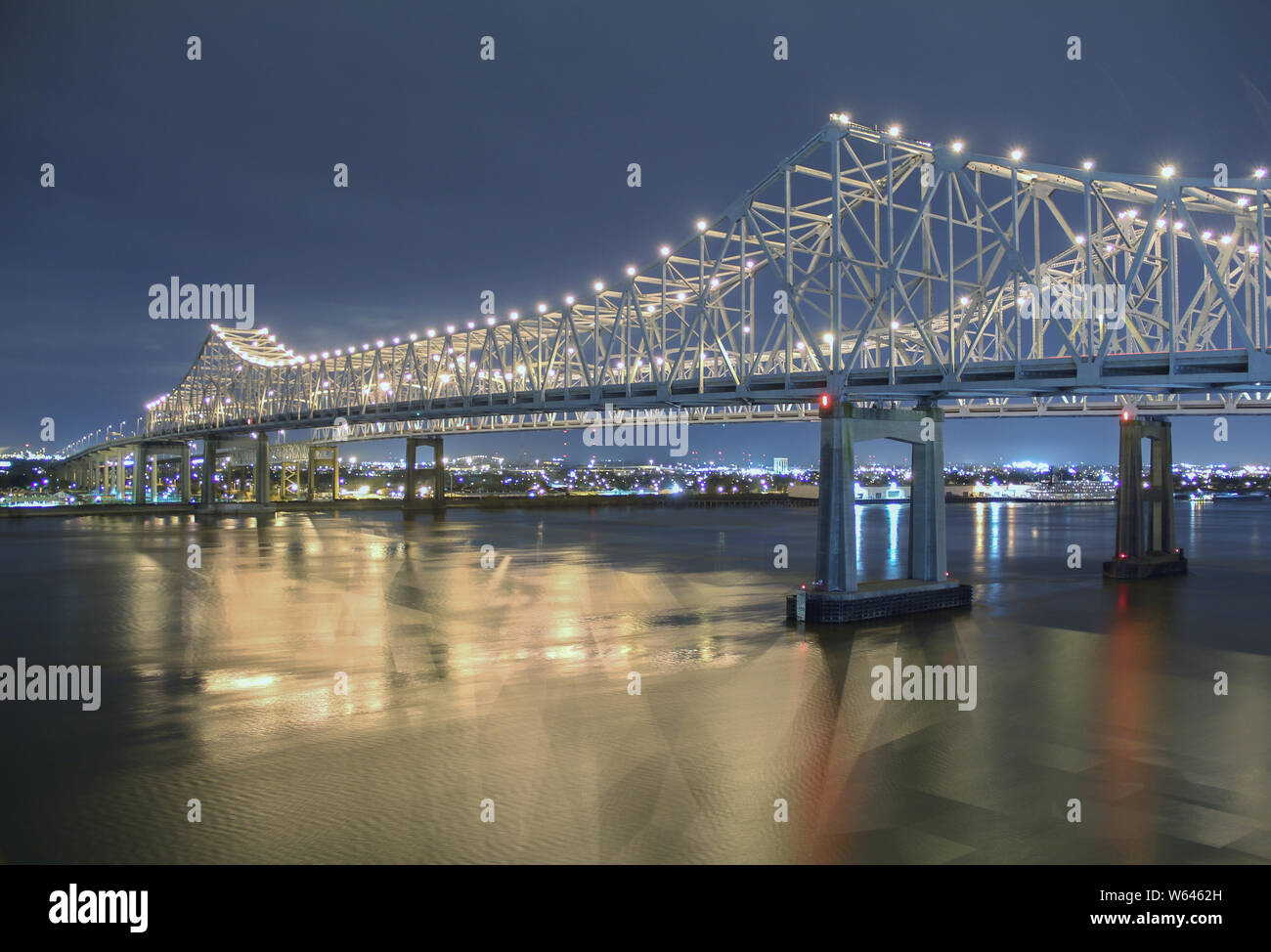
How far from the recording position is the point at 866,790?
37.2ft

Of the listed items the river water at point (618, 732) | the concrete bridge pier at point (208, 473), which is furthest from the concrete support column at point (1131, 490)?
the concrete bridge pier at point (208, 473)

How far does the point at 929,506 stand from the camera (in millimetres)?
25281

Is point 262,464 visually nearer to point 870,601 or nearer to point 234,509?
point 234,509

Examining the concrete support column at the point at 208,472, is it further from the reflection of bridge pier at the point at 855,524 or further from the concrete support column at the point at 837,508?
the concrete support column at the point at 837,508

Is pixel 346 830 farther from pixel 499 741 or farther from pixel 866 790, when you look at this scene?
pixel 866 790


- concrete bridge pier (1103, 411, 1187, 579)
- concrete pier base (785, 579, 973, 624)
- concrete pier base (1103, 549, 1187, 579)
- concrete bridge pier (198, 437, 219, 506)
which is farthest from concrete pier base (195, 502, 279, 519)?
concrete pier base (785, 579, 973, 624)

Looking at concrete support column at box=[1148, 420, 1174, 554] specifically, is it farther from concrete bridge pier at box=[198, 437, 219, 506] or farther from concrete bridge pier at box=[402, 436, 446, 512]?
concrete bridge pier at box=[198, 437, 219, 506]

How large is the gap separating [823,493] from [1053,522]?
79.1 m

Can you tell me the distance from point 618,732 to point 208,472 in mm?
89156

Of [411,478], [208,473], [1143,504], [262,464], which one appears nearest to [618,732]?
[1143,504]

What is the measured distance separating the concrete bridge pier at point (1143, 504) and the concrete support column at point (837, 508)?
1832cm

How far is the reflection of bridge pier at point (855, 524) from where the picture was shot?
76.5ft
